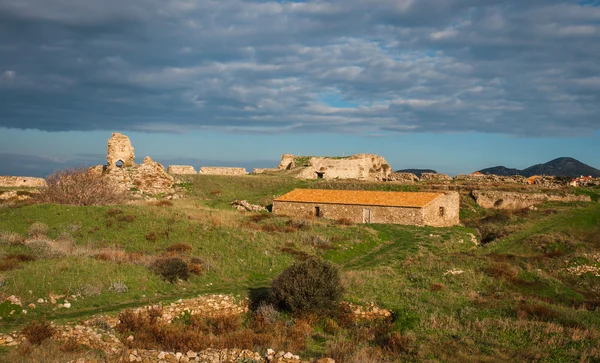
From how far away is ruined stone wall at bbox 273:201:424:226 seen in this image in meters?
37.5

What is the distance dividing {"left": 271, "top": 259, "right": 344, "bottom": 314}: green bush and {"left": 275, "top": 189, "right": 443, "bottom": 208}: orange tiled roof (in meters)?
22.2

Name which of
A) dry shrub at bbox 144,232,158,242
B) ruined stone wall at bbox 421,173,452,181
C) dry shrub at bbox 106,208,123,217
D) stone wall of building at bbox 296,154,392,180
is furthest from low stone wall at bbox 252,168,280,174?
dry shrub at bbox 144,232,158,242

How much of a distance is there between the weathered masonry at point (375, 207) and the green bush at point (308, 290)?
866 inches

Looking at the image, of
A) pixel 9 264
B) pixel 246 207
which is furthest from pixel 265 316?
pixel 246 207

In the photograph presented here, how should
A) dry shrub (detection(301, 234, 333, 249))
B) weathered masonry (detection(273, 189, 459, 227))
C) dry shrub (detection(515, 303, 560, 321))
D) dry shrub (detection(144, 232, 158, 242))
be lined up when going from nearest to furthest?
dry shrub (detection(515, 303, 560, 321)) → dry shrub (detection(144, 232, 158, 242)) → dry shrub (detection(301, 234, 333, 249)) → weathered masonry (detection(273, 189, 459, 227))

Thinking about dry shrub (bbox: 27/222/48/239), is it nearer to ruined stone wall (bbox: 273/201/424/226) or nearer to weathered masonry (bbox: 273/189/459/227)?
ruined stone wall (bbox: 273/201/424/226)

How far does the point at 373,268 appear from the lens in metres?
23.2

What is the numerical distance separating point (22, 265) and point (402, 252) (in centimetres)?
1842

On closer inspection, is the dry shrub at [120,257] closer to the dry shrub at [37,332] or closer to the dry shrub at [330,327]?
the dry shrub at [37,332]

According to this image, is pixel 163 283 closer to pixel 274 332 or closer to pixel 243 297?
pixel 243 297

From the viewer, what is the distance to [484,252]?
2848cm

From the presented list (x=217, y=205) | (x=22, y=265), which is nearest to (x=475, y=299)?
(x=22, y=265)

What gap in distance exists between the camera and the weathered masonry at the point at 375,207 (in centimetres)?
3778

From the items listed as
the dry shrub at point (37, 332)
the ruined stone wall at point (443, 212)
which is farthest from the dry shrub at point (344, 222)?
the dry shrub at point (37, 332)
